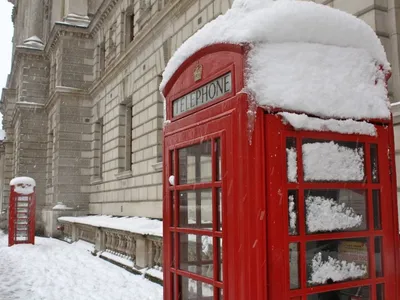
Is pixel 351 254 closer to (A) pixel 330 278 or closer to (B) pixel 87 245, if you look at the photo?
(A) pixel 330 278

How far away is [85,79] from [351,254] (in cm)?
1766

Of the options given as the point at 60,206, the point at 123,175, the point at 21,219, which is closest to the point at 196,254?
the point at 123,175

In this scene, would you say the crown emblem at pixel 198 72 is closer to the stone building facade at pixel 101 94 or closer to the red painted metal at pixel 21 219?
the stone building facade at pixel 101 94

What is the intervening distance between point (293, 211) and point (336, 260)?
1.70ft

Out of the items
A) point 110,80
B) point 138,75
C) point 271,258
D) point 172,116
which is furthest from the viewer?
point 110,80

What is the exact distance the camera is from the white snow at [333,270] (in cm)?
249

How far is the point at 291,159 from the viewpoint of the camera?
7.74 feet

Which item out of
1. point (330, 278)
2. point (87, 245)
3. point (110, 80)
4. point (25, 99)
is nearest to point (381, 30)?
point (330, 278)

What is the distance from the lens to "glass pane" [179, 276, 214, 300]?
2756mm

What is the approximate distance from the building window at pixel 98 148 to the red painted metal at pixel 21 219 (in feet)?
9.80

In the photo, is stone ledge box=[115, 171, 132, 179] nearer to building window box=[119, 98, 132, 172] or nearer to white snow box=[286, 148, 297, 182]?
building window box=[119, 98, 132, 172]

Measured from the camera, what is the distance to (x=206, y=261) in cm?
276

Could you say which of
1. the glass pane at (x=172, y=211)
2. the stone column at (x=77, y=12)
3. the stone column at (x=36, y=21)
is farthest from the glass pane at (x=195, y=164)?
the stone column at (x=36, y=21)

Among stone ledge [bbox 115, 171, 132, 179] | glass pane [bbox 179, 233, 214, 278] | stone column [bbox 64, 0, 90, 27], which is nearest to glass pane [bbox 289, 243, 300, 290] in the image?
glass pane [bbox 179, 233, 214, 278]
